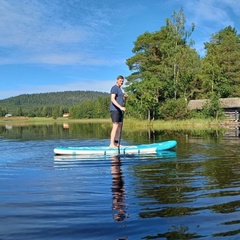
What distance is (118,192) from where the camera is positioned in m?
6.81

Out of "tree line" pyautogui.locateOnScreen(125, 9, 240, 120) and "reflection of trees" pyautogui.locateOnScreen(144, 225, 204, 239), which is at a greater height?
"tree line" pyautogui.locateOnScreen(125, 9, 240, 120)

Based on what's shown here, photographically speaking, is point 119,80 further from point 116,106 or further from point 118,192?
point 118,192

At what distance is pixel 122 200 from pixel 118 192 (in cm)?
68

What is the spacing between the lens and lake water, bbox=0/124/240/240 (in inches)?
181

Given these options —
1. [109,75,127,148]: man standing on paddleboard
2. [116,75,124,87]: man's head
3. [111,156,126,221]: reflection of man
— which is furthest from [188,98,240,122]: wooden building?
[111,156,126,221]: reflection of man

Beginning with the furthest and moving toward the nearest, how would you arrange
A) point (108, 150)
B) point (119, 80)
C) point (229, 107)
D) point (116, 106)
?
point (229, 107), point (116, 106), point (119, 80), point (108, 150)

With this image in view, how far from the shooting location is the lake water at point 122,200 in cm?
460

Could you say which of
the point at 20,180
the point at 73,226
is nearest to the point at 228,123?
the point at 20,180

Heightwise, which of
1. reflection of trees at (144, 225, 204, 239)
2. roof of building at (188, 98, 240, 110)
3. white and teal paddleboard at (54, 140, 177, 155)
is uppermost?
roof of building at (188, 98, 240, 110)

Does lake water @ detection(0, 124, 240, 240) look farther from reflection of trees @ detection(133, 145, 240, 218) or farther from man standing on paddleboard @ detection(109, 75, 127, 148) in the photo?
man standing on paddleboard @ detection(109, 75, 127, 148)

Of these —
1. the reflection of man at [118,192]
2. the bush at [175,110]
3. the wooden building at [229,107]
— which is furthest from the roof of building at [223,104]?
the reflection of man at [118,192]

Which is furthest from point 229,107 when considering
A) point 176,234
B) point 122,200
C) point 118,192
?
point 176,234

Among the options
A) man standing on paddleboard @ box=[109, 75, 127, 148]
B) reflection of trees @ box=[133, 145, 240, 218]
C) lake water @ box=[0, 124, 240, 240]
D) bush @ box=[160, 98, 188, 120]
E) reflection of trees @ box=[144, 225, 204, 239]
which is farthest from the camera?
bush @ box=[160, 98, 188, 120]

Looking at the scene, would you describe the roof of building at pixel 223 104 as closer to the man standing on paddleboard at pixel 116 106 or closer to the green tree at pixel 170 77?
the green tree at pixel 170 77
